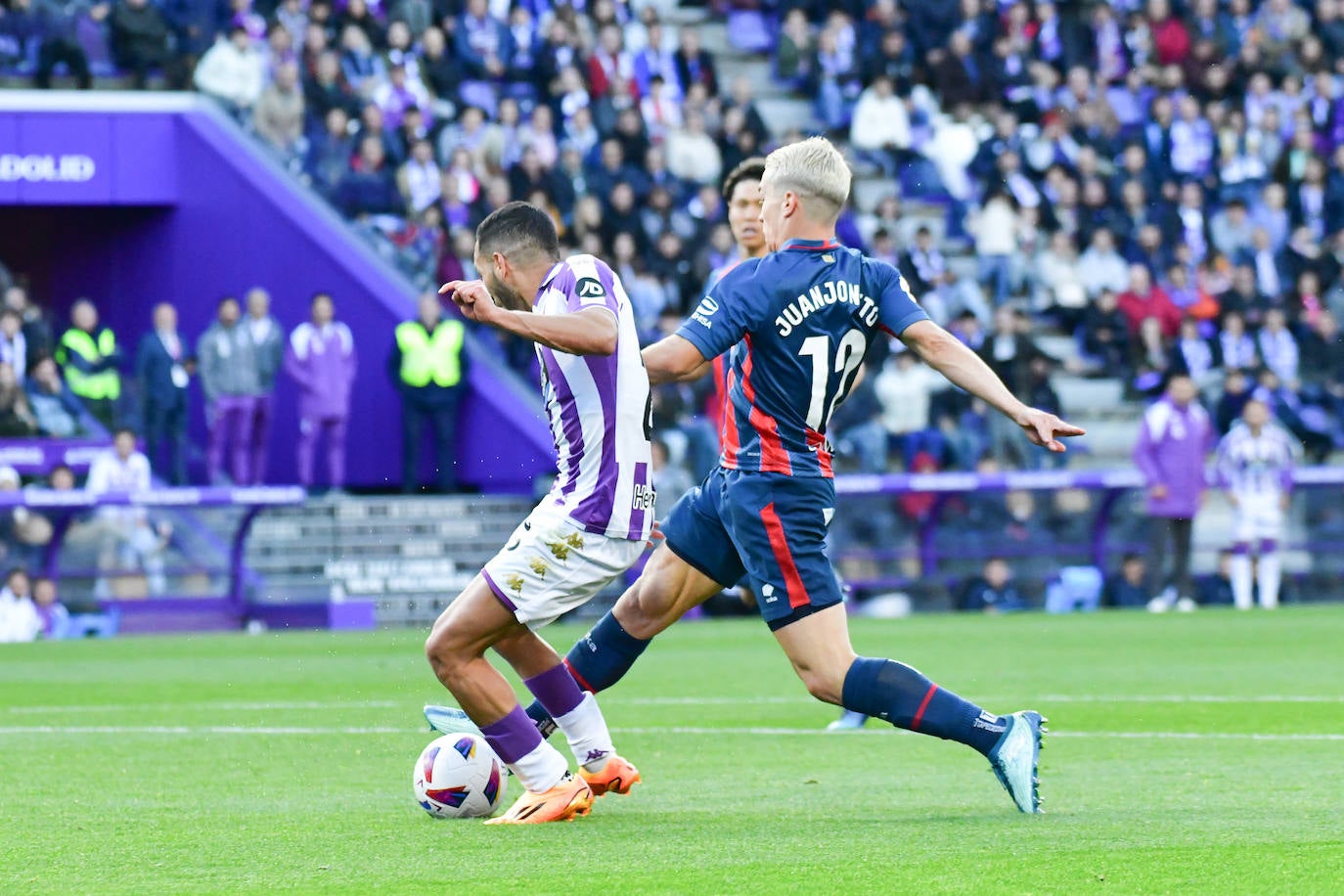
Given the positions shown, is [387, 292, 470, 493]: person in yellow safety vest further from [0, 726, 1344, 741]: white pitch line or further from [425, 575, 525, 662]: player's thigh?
[425, 575, 525, 662]: player's thigh

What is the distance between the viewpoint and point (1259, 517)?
20.3 metres

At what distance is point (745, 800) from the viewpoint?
7.74 m

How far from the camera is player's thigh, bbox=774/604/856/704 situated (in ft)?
23.2

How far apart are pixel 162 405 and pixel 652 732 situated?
443 inches

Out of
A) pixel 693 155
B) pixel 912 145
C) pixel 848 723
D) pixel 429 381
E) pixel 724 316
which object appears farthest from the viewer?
pixel 912 145

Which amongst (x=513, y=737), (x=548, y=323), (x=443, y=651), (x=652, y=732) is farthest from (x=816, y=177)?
(x=652, y=732)

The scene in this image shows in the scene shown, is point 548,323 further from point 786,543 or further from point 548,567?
point 786,543

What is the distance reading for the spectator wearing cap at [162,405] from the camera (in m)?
20.6

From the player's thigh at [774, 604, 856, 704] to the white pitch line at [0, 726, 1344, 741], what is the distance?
304 centimetres

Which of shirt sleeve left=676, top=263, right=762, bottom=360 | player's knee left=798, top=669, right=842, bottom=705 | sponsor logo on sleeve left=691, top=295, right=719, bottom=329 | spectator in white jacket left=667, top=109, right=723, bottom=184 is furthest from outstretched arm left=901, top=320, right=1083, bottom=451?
spectator in white jacket left=667, top=109, right=723, bottom=184

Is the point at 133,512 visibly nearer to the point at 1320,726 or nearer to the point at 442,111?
the point at 442,111

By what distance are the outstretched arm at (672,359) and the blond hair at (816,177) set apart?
2.14 ft

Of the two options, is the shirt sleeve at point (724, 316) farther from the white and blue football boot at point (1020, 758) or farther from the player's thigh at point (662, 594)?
the white and blue football boot at point (1020, 758)

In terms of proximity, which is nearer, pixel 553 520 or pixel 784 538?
pixel 784 538
